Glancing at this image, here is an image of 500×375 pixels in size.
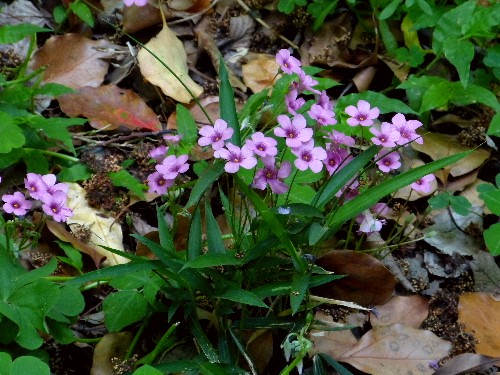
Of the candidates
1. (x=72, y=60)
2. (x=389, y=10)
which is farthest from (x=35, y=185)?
(x=389, y=10)

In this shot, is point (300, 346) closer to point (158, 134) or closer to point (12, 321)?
point (12, 321)

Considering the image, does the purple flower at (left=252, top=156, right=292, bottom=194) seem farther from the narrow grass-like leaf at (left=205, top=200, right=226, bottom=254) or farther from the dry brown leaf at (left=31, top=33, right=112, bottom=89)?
the dry brown leaf at (left=31, top=33, right=112, bottom=89)

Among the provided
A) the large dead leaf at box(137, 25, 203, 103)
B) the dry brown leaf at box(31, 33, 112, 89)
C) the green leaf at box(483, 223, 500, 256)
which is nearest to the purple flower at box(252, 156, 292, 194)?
the green leaf at box(483, 223, 500, 256)

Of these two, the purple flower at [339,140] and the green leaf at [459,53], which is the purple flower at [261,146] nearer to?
the purple flower at [339,140]

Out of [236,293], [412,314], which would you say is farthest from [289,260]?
[412,314]

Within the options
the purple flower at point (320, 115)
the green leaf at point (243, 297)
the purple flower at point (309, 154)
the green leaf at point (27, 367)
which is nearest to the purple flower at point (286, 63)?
the purple flower at point (320, 115)

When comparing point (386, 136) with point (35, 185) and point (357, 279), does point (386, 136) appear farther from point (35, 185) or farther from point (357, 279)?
point (35, 185)
